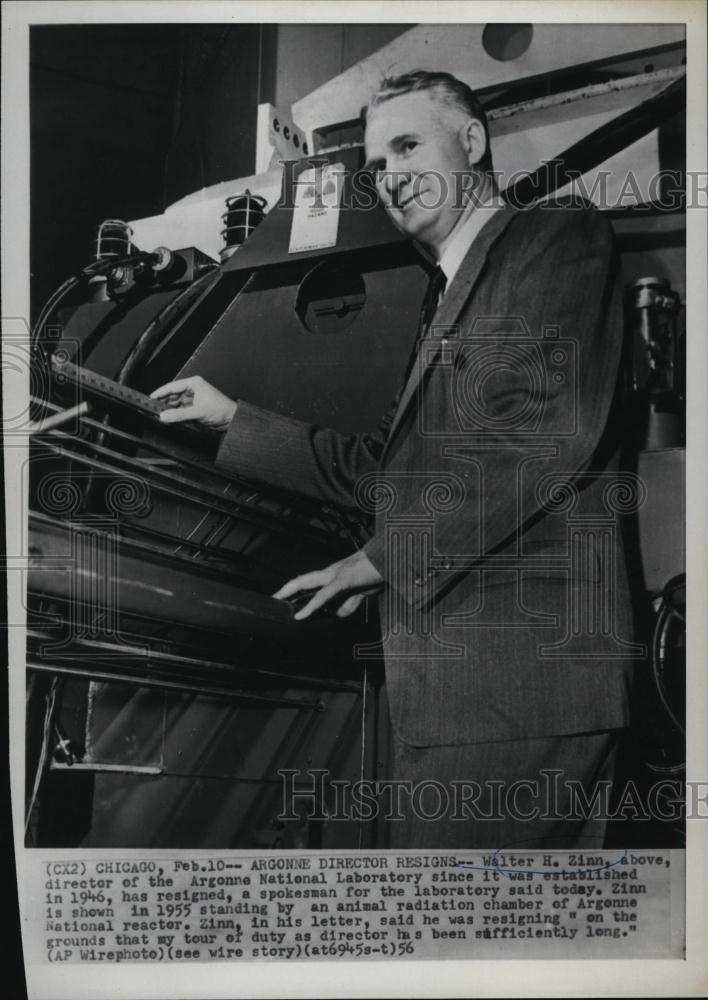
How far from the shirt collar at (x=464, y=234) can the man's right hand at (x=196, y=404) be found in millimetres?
319

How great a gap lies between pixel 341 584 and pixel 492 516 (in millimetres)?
204

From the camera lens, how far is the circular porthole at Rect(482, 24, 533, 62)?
3.74 ft

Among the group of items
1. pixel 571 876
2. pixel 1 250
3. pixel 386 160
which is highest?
pixel 386 160

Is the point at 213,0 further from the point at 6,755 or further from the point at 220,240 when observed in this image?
the point at 6,755

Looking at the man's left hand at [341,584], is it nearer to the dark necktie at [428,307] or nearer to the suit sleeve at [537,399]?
the suit sleeve at [537,399]

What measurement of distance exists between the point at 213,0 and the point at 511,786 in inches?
42.2

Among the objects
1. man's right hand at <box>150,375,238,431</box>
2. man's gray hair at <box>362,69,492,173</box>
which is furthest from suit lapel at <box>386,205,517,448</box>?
man's right hand at <box>150,375,238,431</box>

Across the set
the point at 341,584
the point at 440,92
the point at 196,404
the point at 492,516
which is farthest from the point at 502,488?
the point at 440,92

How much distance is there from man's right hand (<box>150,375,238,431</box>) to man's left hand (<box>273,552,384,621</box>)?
0.22 m

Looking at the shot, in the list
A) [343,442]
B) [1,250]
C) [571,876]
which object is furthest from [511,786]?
[1,250]

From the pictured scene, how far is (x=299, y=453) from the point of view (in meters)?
1.12

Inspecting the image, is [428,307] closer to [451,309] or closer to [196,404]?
[451,309]

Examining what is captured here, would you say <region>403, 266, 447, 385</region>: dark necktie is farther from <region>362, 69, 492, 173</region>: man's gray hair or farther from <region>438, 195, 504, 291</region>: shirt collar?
<region>362, 69, 492, 173</region>: man's gray hair

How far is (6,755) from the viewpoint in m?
1.13
